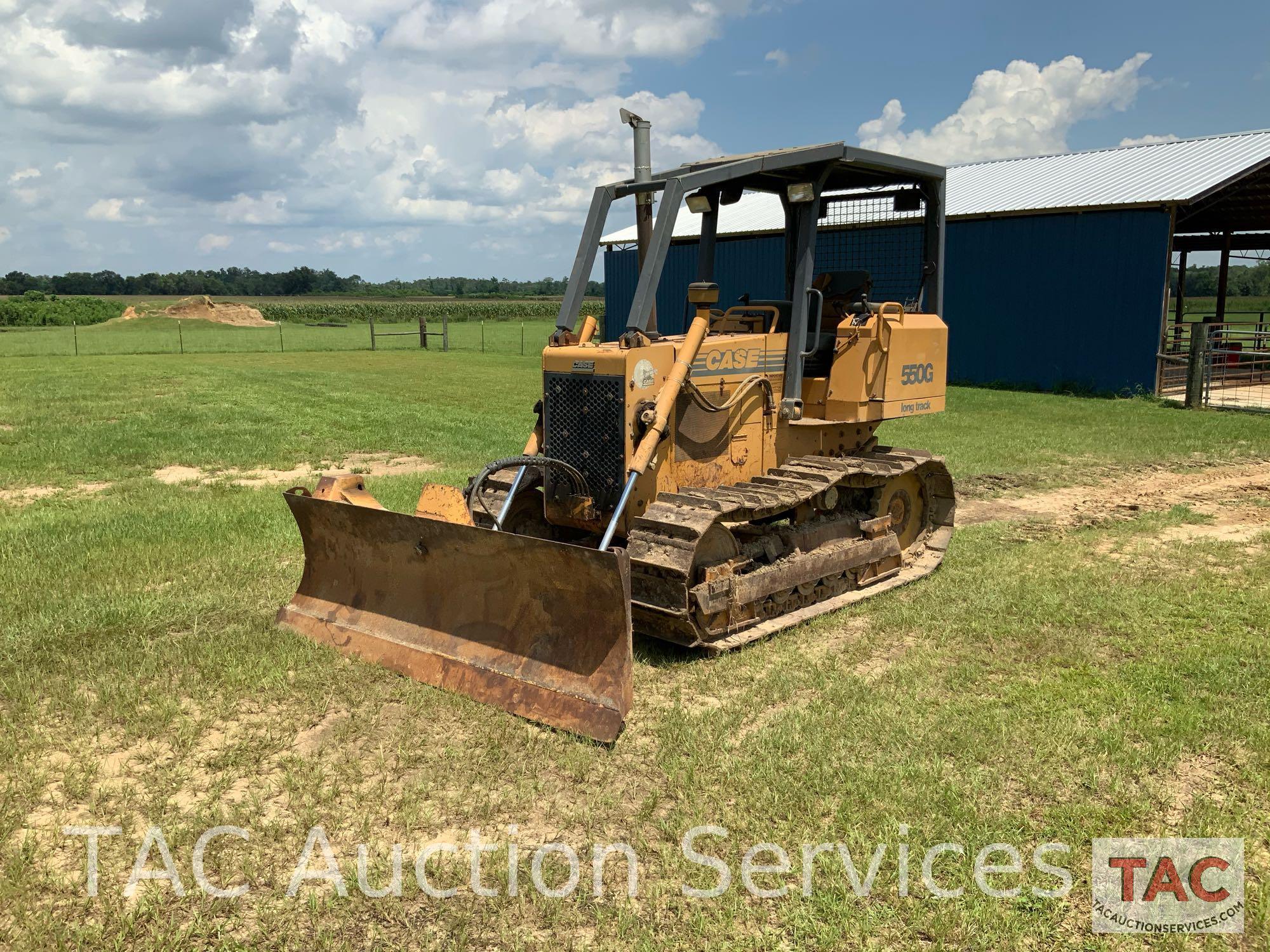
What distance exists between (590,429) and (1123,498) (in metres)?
6.72

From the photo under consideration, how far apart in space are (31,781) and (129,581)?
3.06 metres

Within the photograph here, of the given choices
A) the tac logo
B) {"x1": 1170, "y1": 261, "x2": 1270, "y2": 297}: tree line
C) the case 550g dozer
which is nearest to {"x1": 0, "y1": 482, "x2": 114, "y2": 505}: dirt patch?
the case 550g dozer

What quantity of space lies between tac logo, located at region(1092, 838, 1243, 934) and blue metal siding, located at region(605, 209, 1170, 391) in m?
15.6

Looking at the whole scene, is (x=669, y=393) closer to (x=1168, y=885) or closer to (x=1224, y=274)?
(x=1168, y=885)

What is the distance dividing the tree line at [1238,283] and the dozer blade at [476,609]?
71.8 meters

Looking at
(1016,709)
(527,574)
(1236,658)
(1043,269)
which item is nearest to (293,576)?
(527,574)

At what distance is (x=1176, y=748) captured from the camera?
454cm

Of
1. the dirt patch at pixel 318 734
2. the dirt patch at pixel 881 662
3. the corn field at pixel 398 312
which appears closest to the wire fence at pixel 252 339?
the corn field at pixel 398 312

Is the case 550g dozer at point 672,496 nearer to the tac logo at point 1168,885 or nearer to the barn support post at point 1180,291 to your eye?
the tac logo at point 1168,885

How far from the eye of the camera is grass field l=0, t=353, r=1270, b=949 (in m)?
3.42

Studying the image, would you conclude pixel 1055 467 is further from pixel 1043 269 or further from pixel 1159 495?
pixel 1043 269

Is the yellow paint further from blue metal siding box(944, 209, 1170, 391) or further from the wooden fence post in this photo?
blue metal siding box(944, 209, 1170, 391)

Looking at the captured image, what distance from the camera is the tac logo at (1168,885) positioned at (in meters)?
3.41

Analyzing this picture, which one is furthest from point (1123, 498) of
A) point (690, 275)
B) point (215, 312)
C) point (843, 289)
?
point (215, 312)
